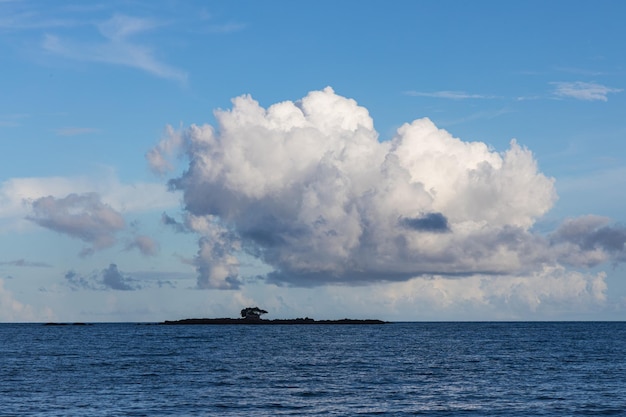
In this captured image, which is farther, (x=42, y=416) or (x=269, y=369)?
(x=269, y=369)

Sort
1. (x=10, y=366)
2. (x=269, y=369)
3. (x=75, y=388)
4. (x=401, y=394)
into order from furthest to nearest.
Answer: (x=10, y=366) < (x=269, y=369) < (x=75, y=388) < (x=401, y=394)

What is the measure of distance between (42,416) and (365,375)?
4114cm

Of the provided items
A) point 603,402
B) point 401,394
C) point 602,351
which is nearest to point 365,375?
point 401,394

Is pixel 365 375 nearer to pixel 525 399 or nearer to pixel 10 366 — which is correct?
pixel 525 399

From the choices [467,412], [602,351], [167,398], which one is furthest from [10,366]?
[602,351]

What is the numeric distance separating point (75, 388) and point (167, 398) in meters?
13.9

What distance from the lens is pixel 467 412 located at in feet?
194

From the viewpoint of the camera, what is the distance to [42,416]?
56125 millimetres

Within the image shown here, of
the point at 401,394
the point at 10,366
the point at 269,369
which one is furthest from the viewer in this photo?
the point at 10,366

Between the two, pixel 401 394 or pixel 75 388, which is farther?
pixel 75 388

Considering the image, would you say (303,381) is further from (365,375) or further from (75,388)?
(75,388)

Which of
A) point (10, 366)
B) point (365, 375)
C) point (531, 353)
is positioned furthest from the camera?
point (531, 353)

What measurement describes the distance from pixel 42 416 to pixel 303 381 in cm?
3171

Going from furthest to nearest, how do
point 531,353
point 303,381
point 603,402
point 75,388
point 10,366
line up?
point 531,353, point 10,366, point 303,381, point 75,388, point 603,402
